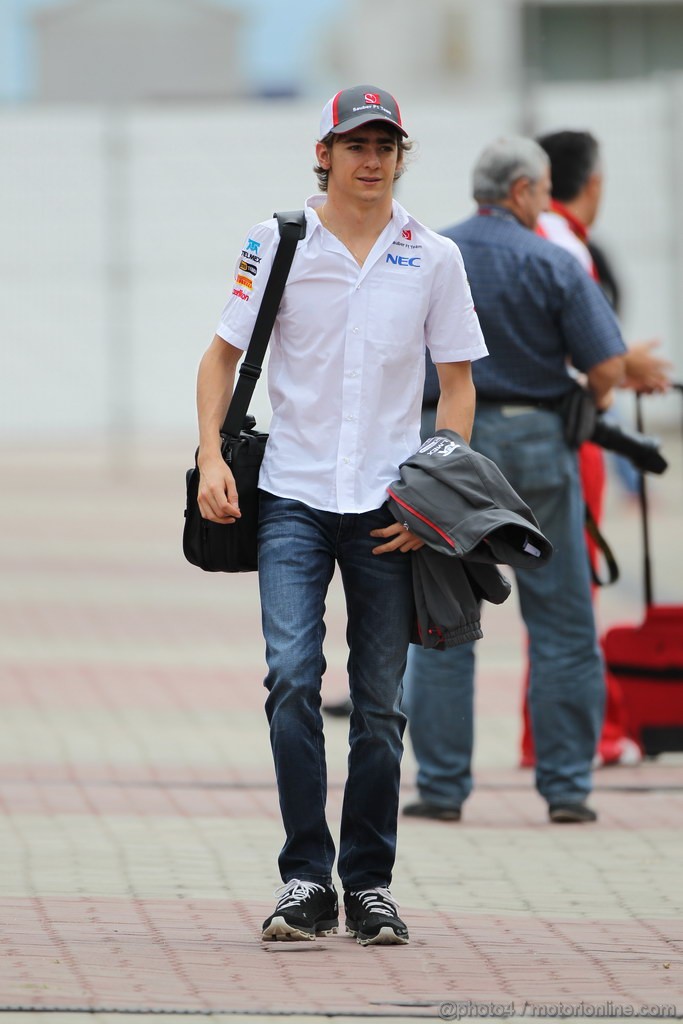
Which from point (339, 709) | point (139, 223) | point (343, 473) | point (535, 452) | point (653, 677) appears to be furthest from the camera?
point (139, 223)

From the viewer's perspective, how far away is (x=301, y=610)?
4.75 m

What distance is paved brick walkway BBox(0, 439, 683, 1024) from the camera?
14.4ft

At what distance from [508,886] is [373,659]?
1.18 metres

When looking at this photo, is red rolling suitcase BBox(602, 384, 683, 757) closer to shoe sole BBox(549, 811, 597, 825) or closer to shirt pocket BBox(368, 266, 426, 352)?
shoe sole BBox(549, 811, 597, 825)

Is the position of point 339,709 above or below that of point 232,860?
below

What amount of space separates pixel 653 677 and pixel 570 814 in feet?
2.80

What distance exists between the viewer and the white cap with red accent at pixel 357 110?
4.73 metres

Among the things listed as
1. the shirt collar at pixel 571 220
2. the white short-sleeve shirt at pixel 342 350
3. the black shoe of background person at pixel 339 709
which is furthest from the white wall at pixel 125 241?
the white short-sleeve shirt at pixel 342 350

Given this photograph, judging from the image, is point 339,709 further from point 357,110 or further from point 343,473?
point 357,110

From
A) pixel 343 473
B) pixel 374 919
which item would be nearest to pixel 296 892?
pixel 374 919

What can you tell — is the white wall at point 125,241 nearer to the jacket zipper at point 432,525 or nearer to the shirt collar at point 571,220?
the shirt collar at point 571,220

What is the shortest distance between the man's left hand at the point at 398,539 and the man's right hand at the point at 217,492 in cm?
34

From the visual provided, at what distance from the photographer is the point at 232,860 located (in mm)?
6012

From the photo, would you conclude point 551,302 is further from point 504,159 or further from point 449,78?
point 449,78
